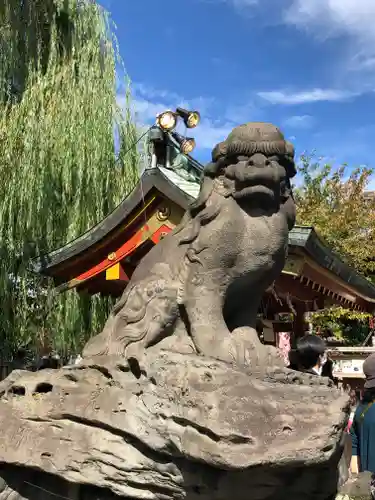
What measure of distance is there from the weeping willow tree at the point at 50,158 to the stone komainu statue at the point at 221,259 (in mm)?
4494

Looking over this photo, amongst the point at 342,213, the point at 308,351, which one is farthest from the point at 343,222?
the point at 308,351

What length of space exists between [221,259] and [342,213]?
500 inches

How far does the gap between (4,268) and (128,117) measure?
3246 millimetres

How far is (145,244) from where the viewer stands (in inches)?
225

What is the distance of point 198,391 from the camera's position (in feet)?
7.94

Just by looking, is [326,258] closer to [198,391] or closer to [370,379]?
[370,379]

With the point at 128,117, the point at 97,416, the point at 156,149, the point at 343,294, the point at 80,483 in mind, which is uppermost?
the point at 128,117

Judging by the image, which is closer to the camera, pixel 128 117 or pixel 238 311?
pixel 238 311

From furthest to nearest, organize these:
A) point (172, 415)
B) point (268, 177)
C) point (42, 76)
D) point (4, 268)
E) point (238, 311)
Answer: point (42, 76) → point (4, 268) → point (238, 311) → point (268, 177) → point (172, 415)

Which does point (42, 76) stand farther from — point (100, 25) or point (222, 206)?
point (222, 206)

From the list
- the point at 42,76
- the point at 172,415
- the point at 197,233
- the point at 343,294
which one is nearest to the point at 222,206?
the point at 197,233

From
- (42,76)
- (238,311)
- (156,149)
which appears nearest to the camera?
(238,311)

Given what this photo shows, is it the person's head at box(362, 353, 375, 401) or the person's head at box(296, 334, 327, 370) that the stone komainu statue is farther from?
the person's head at box(296, 334, 327, 370)

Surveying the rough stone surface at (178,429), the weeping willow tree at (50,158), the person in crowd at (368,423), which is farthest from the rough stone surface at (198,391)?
the weeping willow tree at (50,158)
